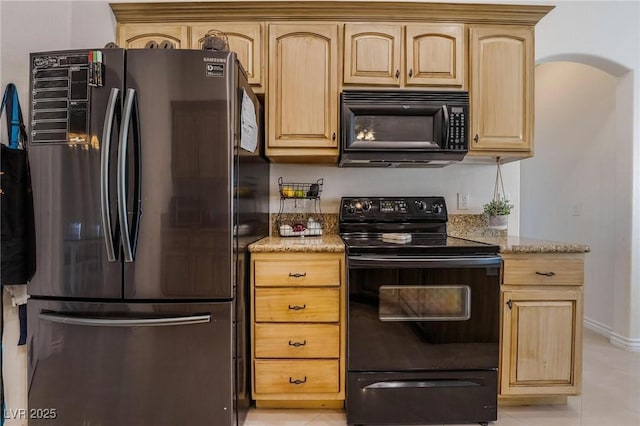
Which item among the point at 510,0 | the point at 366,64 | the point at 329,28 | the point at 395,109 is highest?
the point at 510,0

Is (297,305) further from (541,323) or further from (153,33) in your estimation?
(153,33)

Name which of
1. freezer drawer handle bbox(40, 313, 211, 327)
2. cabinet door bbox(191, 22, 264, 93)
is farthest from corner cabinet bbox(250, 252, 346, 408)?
cabinet door bbox(191, 22, 264, 93)

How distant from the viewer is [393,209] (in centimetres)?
230

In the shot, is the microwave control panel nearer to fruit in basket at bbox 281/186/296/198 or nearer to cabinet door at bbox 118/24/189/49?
fruit in basket at bbox 281/186/296/198

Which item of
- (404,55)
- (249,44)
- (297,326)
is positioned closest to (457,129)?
(404,55)

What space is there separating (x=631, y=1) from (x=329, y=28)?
7.87 feet

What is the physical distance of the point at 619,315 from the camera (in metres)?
2.66

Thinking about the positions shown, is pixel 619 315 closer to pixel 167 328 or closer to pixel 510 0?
pixel 510 0

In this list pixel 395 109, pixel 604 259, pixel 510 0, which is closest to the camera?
pixel 395 109

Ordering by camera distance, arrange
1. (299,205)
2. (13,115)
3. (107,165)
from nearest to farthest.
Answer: (107,165)
(13,115)
(299,205)

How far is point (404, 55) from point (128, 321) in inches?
81.5

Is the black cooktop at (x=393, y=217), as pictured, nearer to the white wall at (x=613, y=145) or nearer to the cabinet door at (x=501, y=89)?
the cabinet door at (x=501, y=89)

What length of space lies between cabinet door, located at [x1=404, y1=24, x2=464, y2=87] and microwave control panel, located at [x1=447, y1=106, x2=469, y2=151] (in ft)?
0.66

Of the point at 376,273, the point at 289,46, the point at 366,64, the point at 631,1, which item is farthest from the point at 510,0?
the point at 376,273
